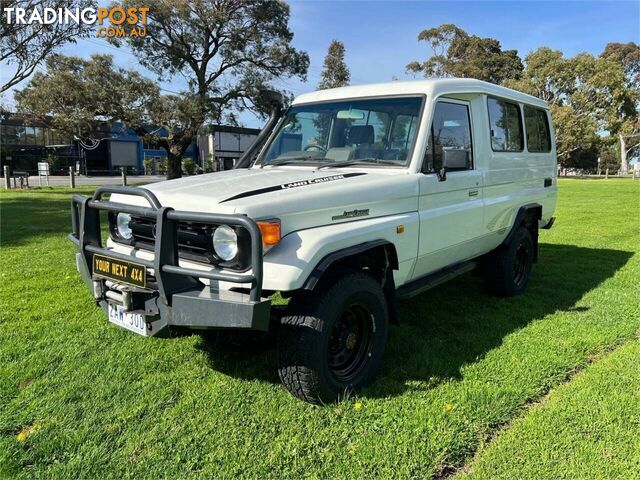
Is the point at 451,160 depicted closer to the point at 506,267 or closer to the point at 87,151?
the point at 506,267

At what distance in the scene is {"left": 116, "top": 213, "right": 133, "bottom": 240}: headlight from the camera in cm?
336

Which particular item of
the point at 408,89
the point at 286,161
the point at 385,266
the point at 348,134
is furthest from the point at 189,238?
the point at 408,89

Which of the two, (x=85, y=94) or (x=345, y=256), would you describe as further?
(x=85, y=94)

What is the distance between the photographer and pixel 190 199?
9.67 ft

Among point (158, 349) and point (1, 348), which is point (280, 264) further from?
point (1, 348)

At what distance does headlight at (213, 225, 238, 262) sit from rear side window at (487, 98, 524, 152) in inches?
123

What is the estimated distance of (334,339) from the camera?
319 cm

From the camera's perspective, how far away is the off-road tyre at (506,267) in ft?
17.1

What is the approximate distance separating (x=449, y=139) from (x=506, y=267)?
1.86 metres

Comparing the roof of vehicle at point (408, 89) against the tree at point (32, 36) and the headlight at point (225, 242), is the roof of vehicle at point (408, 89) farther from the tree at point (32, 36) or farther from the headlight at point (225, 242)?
the tree at point (32, 36)

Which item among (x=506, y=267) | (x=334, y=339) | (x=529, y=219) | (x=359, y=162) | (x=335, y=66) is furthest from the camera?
(x=335, y=66)

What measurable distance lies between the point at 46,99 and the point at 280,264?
2348 centimetres

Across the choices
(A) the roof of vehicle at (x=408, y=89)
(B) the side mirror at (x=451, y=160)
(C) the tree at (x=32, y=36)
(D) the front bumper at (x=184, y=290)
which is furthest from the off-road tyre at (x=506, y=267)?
(C) the tree at (x=32, y=36)

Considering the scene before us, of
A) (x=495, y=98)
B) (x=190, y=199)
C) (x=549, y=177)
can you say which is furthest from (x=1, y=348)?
(x=549, y=177)
